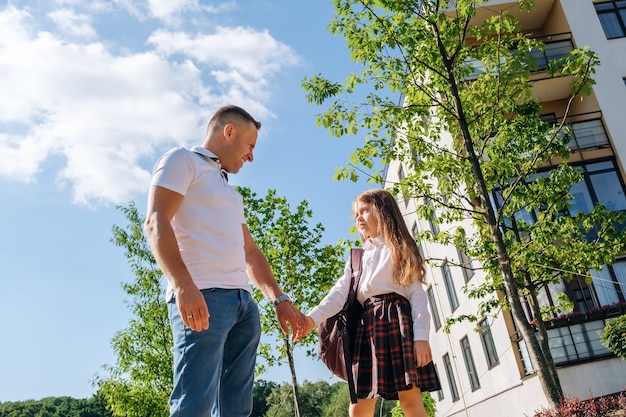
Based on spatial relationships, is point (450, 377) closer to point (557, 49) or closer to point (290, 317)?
point (557, 49)

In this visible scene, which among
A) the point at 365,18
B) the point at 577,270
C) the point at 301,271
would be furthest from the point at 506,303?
the point at 365,18

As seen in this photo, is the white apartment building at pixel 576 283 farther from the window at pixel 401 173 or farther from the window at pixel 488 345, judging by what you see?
the window at pixel 401 173

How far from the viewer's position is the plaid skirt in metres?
3.43

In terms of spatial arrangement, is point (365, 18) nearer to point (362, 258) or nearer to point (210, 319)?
point (362, 258)

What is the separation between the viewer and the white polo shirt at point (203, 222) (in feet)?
8.84

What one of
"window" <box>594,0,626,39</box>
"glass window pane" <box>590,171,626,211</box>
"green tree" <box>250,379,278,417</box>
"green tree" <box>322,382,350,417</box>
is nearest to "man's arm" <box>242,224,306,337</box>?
"glass window pane" <box>590,171,626,211</box>

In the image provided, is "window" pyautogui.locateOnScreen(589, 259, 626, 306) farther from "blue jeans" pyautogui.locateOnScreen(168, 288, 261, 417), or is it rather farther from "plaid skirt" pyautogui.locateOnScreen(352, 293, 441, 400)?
"blue jeans" pyautogui.locateOnScreen(168, 288, 261, 417)

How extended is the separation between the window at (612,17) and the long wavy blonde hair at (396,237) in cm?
2014

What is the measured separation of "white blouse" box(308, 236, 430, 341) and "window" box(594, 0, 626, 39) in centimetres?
2047

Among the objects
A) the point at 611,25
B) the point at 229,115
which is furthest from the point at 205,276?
the point at 611,25

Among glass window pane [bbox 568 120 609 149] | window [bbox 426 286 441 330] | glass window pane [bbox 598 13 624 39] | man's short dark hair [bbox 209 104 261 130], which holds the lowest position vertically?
man's short dark hair [bbox 209 104 261 130]

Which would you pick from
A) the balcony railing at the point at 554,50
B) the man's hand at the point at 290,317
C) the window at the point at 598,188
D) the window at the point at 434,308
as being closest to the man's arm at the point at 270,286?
the man's hand at the point at 290,317

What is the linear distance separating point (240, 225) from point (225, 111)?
754 mm

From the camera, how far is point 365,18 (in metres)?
9.59
